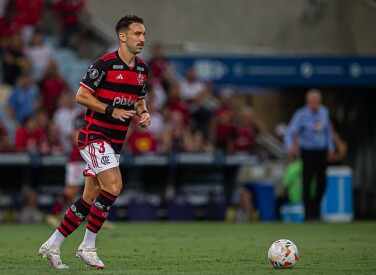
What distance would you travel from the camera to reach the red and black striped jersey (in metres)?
9.70

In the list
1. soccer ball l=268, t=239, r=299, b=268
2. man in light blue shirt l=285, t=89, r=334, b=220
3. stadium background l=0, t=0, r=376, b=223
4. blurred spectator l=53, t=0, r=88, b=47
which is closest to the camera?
soccer ball l=268, t=239, r=299, b=268

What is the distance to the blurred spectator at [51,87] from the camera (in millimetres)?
21750

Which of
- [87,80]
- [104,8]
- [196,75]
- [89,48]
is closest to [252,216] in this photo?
[196,75]

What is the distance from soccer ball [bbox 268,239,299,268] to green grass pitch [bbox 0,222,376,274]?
0.30ft

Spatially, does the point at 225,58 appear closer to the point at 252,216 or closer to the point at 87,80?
the point at 252,216

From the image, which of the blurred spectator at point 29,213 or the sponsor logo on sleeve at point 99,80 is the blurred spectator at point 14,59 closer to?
the blurred spectator at point 29,213

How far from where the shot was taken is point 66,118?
20656mm

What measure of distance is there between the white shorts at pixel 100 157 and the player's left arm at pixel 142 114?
1.37 ft

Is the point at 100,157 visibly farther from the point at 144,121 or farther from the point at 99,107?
the point at 144,121

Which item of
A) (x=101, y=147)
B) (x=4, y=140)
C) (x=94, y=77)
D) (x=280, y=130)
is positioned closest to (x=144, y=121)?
(x=101, y=147)

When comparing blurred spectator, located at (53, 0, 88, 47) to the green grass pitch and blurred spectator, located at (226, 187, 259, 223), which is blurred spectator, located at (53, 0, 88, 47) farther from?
the green grass pitch

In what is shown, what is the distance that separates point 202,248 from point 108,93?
3256 millimetres

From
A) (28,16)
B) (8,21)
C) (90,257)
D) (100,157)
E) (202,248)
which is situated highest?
(28,16)

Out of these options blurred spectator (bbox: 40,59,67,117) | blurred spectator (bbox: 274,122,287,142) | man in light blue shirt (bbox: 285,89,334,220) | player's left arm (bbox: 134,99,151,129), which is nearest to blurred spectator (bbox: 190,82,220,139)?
blurred spectator (bbox: 274,122,287,142)
